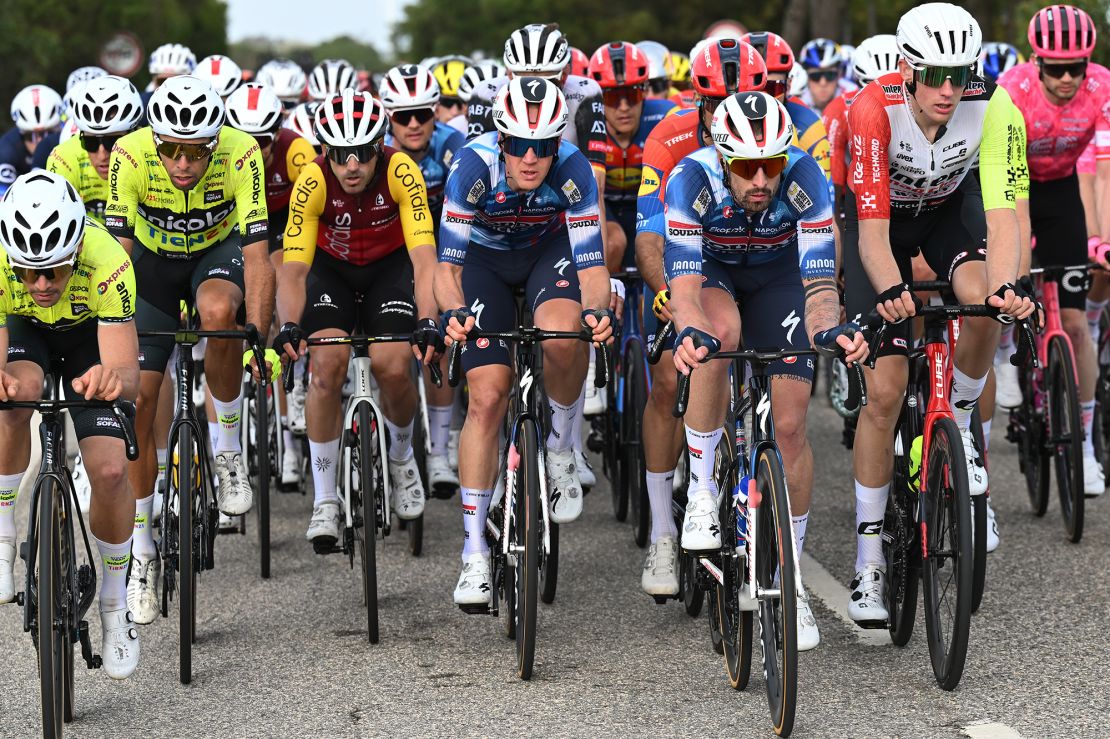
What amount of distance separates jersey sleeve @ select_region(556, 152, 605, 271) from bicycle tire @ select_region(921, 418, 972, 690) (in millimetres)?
1723

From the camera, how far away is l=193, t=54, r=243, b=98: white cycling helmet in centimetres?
1039

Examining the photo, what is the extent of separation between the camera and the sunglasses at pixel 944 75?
603 centimetres

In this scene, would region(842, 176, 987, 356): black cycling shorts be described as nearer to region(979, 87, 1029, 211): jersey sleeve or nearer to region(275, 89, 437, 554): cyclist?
region(979, 87, 1029, 211): jersey sleeve

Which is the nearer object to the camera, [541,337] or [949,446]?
[949,446]

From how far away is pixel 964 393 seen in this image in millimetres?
6609

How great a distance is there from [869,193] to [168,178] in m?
3.22

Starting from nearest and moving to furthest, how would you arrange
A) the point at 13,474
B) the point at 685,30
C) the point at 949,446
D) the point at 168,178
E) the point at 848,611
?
1. the point at 949,446
2. the point at 13,474
3. the point at 848,611
4. the point at 168,178
5. the point at 685,30

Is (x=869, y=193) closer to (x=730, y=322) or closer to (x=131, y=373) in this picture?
(x=730, y=322)

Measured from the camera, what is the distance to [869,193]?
6.21m

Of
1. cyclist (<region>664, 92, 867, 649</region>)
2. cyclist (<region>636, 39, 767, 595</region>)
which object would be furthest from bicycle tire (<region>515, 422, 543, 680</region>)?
cyclist (<region>636, 39, 767, 595</region>)

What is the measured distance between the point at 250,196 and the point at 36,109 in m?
5.21

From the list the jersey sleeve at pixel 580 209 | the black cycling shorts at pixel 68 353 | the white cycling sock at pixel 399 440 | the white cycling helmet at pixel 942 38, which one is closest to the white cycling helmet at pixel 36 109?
the white cycling sock at pixel 399 440

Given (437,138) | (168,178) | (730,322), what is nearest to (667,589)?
(730,322)

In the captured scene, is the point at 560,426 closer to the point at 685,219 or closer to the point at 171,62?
the point at 685,219
